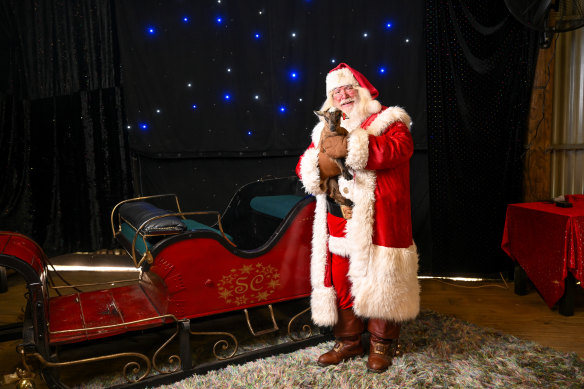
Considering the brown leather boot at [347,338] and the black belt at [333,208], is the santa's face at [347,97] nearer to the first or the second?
the black belt at [333,208]

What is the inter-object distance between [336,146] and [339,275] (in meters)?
0.69

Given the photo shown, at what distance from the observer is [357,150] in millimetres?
1852

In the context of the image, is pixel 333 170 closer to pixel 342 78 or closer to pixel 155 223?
pixel 342 78

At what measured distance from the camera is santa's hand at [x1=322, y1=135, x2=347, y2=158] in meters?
1.88

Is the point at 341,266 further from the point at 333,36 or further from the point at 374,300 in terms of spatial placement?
the point at 333,36

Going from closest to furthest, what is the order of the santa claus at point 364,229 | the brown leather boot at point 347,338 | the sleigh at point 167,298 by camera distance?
the sleigh at point 167,298 < the santa claus at point 364,229 < the brown leather boot at point 347,338

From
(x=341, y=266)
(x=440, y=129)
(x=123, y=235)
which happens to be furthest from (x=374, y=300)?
(x=440, y=129)

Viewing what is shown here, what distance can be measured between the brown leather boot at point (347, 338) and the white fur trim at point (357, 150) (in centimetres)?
80

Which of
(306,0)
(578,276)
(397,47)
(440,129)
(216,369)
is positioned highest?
(306,0)

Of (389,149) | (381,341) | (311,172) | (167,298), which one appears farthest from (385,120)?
(167,298)

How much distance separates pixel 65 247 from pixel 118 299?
2.14m

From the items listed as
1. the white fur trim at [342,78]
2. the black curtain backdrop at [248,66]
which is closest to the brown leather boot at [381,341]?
the white fur trim at [342,78]

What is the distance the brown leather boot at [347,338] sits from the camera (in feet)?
7.23

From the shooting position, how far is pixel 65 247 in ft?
13.2
